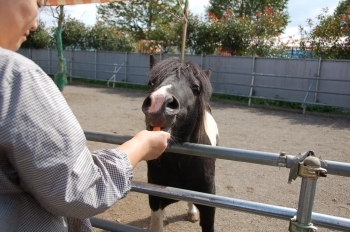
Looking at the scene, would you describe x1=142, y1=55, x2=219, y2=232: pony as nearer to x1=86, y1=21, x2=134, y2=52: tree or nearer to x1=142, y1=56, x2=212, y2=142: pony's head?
x1=142, y1=56, x2=212, y2=142: pony's head

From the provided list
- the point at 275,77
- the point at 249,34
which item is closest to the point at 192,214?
the point at 275,77

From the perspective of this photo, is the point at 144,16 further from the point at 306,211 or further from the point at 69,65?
the point at 306,211

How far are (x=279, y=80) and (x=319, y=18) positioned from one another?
2950 mm

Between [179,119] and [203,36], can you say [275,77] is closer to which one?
[203,36]

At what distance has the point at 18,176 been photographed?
800 millimetres

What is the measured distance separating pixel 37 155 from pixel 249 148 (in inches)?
227

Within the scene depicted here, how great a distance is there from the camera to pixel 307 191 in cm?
127

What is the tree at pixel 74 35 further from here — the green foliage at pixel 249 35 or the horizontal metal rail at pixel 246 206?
the horizontal metal rail at pixel 246 206

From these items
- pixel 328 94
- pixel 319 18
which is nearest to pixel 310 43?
pixel 319 18

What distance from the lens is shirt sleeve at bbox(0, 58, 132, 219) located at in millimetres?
734

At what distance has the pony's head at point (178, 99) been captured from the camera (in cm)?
170

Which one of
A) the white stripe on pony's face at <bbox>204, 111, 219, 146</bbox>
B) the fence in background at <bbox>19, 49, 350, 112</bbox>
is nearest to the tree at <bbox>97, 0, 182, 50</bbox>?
the fence in background at <bbox>19, 49, 350, 112</bbox>

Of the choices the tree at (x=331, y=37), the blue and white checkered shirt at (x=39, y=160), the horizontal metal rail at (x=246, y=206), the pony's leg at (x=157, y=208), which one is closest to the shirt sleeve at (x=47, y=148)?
the blue and white checkered shirt at (x=39, y=160)

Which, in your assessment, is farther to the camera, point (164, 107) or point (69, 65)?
point (69, 65)
